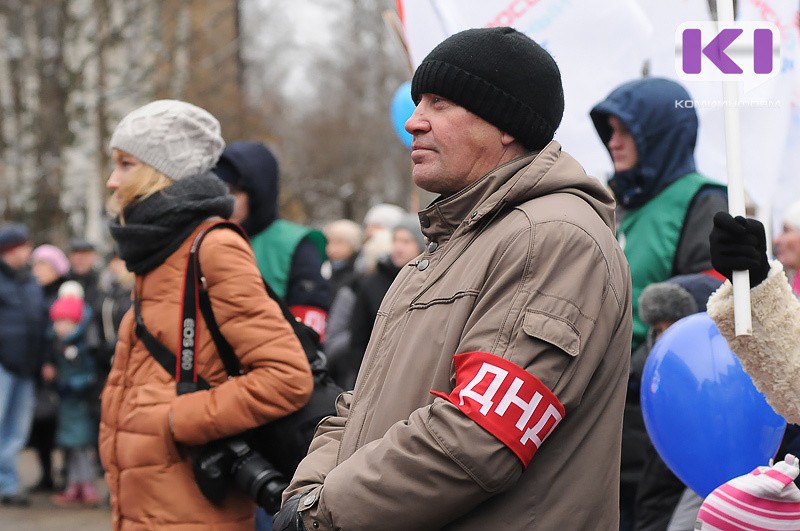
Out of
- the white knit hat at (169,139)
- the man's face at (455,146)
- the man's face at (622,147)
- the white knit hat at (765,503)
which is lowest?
the white knit hat at (765,503)

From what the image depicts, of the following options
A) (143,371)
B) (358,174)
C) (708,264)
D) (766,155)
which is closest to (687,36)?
(708,264)

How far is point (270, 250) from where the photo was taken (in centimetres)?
524

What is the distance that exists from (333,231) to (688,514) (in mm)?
6812

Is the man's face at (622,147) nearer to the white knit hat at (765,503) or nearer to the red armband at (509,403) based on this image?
the white knit hat at (765,503)

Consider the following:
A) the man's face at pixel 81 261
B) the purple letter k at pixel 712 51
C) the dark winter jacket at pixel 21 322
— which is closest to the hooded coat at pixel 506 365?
the purple letter k at pixel 712 51

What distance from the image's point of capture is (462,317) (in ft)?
7.95

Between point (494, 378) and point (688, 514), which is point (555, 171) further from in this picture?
point (688, 514)

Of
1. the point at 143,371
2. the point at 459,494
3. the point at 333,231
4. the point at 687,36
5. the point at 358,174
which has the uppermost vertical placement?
the point at 687,36

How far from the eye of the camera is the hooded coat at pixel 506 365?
2.30 meters

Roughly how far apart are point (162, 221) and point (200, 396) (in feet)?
1.97

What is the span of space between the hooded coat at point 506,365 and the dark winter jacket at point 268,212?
2.50 metres

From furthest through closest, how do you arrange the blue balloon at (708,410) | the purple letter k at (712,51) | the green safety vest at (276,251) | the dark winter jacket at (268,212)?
the green safety vest at (276,251), the dark winter jacket at (268,212), the blue balloon at (708,410), the purple letter k at (712,51)

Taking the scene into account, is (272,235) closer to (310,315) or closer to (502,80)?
(310,315)

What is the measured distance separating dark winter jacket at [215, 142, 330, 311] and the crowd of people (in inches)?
0.5
